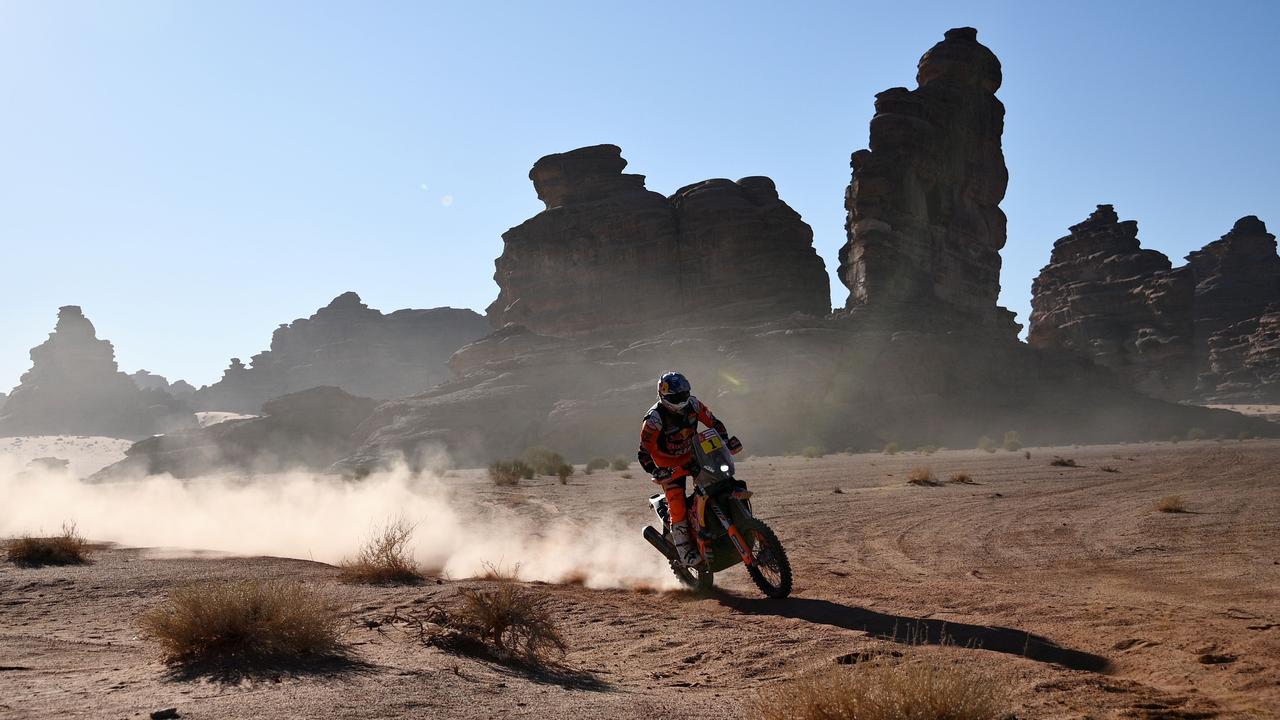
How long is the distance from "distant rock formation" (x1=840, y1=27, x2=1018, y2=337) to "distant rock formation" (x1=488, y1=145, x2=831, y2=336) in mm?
6026

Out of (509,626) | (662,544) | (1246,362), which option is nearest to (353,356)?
(1246,362)

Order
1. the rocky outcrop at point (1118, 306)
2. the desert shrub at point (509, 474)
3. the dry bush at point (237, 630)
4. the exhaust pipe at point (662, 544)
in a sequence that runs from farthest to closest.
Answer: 1. the rocky outcrop at point (1118, 306)
2. the desert shrub at point (509, 474)
3. the exhaust pipe at point (662, 544)
4. the dry bush at point (237, 630)

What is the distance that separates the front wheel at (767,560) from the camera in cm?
845

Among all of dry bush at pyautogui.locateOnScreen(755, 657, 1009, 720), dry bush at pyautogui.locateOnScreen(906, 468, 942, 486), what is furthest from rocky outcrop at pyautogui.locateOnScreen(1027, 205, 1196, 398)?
dry bush at pyautogui.locateOnScreen(755, 657, 1009, 720)

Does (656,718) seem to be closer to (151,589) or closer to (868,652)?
(868,652)

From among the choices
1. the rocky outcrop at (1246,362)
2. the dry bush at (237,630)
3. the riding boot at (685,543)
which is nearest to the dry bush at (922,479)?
the riding boot at (685,543)

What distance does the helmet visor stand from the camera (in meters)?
8.75

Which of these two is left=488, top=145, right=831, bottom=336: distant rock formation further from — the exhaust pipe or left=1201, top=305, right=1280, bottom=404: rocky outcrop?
the exhaust pipe

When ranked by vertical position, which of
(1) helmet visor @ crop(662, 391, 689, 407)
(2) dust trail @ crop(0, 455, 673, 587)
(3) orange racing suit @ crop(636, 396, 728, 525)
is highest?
(1) helmet visor @ crop(662, 391, 689, 407)

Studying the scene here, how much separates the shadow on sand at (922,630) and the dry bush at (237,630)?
150 inches

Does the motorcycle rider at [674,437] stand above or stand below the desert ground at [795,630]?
above

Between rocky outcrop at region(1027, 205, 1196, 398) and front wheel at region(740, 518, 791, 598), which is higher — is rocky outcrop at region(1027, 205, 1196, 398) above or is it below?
above

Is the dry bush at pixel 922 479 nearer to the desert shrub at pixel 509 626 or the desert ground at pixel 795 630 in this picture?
the desert ground at pixel 795 630

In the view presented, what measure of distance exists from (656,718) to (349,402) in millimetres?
94374
